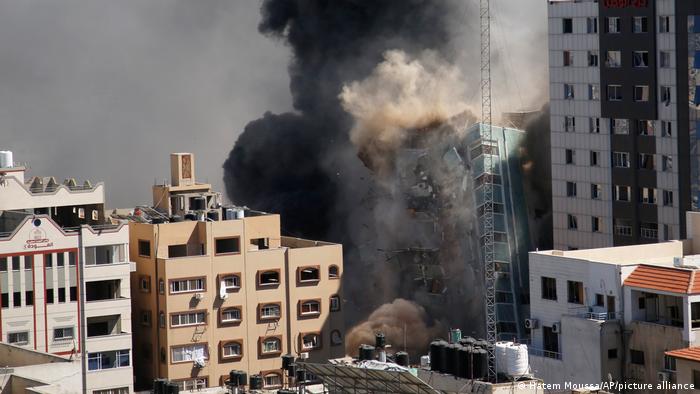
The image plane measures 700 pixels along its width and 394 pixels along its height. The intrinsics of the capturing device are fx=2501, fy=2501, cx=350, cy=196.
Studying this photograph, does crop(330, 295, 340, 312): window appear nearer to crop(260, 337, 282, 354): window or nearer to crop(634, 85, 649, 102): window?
crop(260, 337, 282, 354): window

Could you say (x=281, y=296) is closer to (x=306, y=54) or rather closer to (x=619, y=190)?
(x=619, y=190)

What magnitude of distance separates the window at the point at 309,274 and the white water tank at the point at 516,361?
21247 mm

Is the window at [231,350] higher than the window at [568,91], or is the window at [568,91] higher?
the window at [568,91]

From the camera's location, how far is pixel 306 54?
99.2 meters

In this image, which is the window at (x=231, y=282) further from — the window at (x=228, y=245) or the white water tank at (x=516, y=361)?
the white water tank at (x=516, y=361)

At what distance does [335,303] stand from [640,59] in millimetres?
12685

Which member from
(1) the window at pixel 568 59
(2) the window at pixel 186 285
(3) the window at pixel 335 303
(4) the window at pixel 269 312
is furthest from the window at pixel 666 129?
(2) the window at pixel 186 285

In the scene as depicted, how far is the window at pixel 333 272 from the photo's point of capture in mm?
80613

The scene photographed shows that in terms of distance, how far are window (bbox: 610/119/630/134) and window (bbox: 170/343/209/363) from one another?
1573 centimetres

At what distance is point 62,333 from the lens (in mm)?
74000

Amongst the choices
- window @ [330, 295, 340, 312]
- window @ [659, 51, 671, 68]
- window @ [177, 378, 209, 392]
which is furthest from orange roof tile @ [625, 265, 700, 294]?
window @ [177, 378, 209, 392]

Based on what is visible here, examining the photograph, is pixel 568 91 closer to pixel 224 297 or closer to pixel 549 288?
pixel 224 297

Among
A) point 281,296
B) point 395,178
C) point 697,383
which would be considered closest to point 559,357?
point 697,383

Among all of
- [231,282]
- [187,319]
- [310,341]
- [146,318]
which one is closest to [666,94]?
[310,341]
